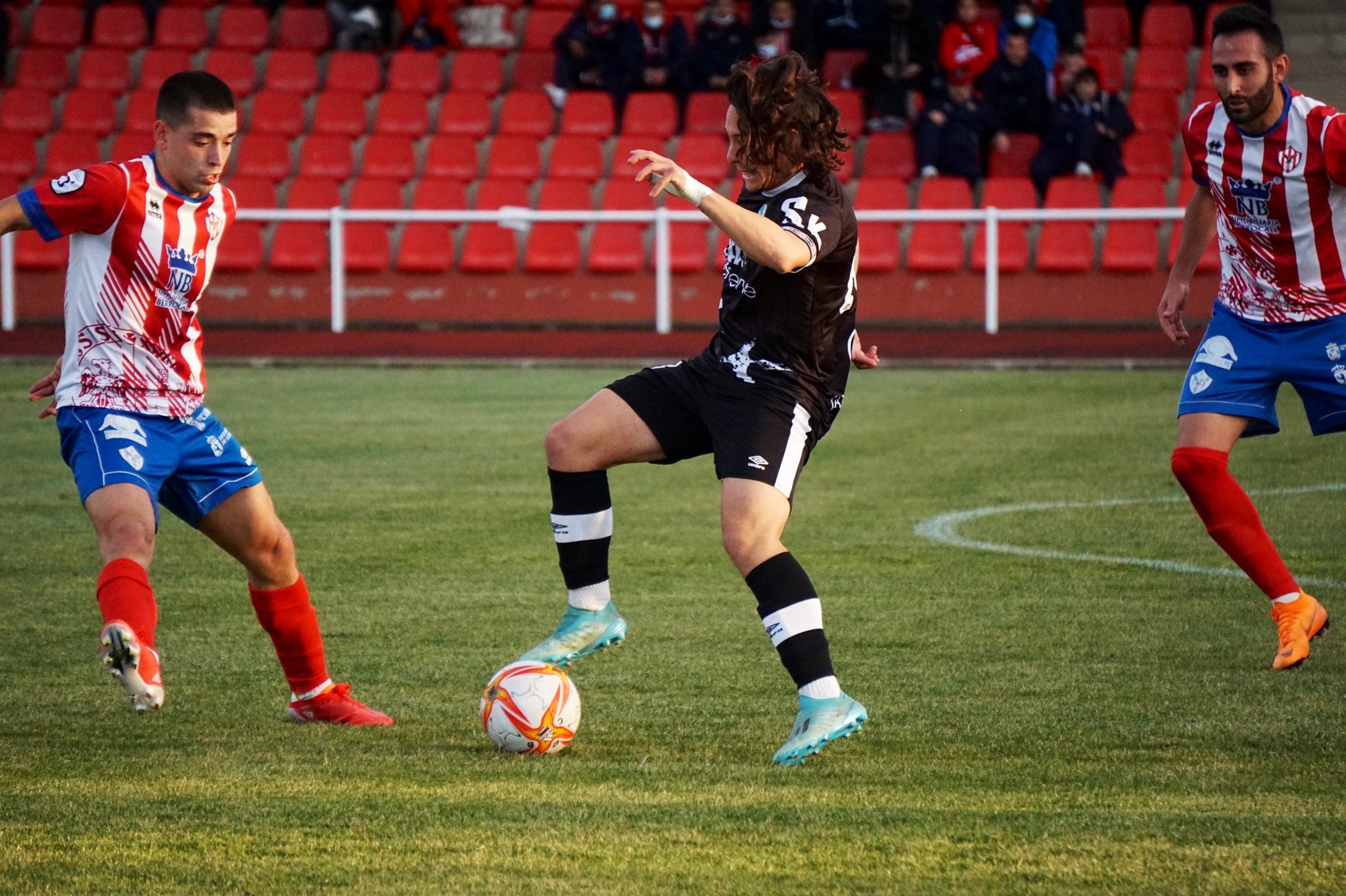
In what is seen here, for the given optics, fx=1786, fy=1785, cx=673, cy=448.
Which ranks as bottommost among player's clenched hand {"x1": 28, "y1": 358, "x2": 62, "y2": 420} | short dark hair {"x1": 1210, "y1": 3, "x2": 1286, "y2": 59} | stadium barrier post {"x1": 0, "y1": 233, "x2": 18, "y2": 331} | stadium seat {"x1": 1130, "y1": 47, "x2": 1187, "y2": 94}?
stadium barrier post {"x1": 0, "y1": 233, "x2": 18, "y2": 331}

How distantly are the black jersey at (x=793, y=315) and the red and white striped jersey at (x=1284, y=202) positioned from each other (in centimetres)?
156

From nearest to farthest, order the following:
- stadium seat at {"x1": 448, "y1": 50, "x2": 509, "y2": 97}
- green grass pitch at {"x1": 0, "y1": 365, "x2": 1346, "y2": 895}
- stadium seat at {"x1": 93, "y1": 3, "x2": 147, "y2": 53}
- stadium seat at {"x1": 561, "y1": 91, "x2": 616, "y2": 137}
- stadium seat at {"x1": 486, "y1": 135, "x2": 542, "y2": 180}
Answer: green grass pitch at {"x1": 0, "y1": 365, "x2": 1346, "y2": 895}
stadium seat at {"x1": 486, "y1": 135, "x2": 542, "y2": 180}
stadium seat at {"x1": 561, "y1": 91, "x2": 616, "y2": 137}
stadium seat at {"x1": 448, "y1": 50, "x2": 509, "y2": 97}
stadium seat at {"x1": 93, "y1": 3, "x2": 147, "y2": 53}

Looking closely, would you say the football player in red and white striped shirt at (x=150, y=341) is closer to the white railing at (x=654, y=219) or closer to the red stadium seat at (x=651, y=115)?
the white railing at (x=654, y=219)

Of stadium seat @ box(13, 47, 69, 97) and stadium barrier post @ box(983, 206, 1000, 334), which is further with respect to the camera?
stadium seat @ box(13, 47, 69, 97)

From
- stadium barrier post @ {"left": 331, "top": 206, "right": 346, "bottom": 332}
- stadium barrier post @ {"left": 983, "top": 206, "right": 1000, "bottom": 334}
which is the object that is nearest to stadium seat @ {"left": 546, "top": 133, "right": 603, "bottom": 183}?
stadium barrier post @ {"left": 331, "top": 206, "right": 346, "bottom": 332}

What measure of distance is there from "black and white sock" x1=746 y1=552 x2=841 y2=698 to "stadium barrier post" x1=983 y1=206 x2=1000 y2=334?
43.9 feet

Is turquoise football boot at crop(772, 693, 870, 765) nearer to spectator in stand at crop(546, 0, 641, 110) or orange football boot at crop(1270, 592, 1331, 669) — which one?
orange football boot at crop(1270, 592, 1331, 669)

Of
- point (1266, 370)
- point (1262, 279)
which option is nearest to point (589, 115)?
point (1262, 279)

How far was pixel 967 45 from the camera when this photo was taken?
18.7 m

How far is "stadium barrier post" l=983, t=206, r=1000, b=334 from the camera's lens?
57.8 feet

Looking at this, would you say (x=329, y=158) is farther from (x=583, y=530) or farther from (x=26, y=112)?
(x=583, y=530)

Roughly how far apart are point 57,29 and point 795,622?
1991cm

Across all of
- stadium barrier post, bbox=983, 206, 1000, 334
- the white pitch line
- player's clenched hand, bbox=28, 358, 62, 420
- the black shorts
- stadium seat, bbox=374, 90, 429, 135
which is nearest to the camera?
the black shorts

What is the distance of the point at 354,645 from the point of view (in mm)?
6121
